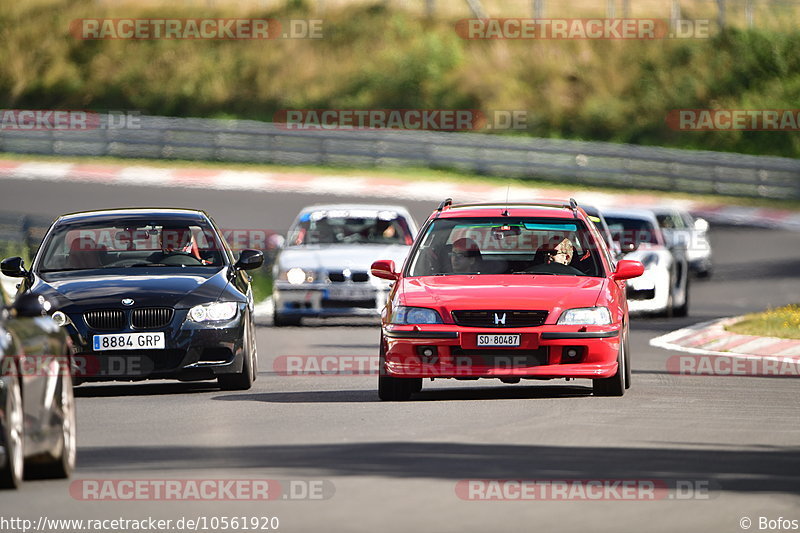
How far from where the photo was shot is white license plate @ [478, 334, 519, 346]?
1410 centimetres

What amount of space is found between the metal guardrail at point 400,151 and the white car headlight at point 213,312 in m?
27.8

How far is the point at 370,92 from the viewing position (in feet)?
174

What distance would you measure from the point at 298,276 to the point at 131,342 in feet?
29.2

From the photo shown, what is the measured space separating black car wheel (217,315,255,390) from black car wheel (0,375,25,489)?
5.73 m

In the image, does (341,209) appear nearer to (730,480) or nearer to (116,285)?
(116,285)

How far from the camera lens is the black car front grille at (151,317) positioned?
14820 mm

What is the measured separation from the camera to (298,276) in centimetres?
2355

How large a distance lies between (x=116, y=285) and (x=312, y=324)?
9813mm

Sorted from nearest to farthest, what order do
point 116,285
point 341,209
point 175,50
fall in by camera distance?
point 116,285 → point 341,209 → point 175,50

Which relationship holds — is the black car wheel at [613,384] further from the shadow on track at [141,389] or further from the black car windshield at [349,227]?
the black car windshield at [349,227]

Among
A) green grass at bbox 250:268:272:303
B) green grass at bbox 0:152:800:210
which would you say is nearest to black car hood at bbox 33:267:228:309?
green grass at bbox 250:268:272:303

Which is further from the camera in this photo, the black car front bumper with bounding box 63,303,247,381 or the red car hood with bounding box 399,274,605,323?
the black car front bumper with bounding box 63,303,247,381

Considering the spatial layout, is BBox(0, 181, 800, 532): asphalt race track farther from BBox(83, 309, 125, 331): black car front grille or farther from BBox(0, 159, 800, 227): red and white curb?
BBox(0, 159, 800, 227): red and white curb

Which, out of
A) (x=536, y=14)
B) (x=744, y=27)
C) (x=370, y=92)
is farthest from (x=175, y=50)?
(x=744, y=27)
